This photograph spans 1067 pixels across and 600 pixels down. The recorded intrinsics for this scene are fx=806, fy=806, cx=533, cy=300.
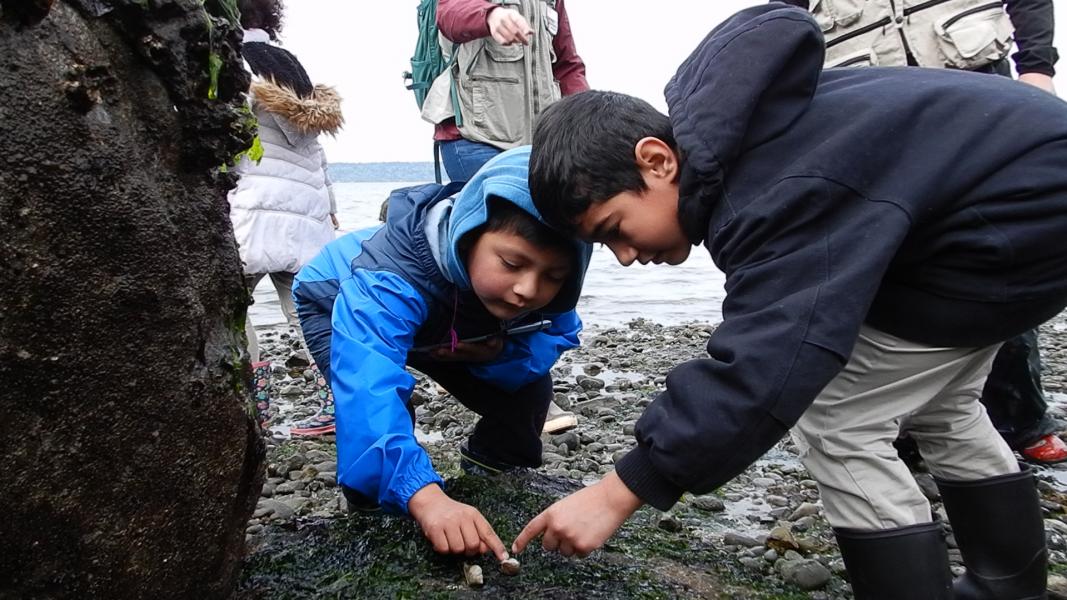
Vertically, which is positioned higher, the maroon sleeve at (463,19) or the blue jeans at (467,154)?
the maroon sleeve at (463,19)

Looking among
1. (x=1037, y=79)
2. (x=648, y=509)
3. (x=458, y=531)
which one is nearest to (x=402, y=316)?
(x=458, y=531)

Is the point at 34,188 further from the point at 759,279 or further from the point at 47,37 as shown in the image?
the point at 759,279

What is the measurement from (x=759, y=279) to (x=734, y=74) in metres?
0.51

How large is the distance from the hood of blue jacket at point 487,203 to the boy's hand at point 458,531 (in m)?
0.86

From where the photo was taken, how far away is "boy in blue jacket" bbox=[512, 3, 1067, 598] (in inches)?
72.4

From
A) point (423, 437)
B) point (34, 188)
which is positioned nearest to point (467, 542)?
point (34, 188)

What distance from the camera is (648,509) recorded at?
11.1ft

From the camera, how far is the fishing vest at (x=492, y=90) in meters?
4.37

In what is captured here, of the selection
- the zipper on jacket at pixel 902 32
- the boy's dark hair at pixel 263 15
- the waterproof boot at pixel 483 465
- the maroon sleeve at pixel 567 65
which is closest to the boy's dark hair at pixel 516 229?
the waterproof boot at pixel 483 465

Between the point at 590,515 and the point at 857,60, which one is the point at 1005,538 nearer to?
the point at 590,515

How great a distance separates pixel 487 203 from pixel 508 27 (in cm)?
128

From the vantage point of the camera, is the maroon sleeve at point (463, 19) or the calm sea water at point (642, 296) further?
the calm sea water at point (642, 296)

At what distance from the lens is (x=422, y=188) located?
11.2 ft

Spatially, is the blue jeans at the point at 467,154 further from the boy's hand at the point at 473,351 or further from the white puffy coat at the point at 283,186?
the boy's hand at the point at 473,351
